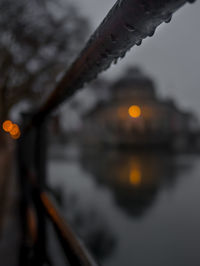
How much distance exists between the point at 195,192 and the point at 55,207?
6045mm

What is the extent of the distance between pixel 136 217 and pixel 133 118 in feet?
A: 96.3

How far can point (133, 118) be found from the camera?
34.3 m

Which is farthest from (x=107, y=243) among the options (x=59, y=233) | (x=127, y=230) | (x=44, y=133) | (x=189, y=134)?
(x=189, y=134)

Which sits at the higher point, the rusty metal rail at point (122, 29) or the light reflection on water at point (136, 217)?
the rusty metal rail at point (122, 29)

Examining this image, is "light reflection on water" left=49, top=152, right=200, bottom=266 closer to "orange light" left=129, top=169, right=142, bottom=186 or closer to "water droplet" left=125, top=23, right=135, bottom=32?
"orange light" left=129, top=169, right=142, bottom=186

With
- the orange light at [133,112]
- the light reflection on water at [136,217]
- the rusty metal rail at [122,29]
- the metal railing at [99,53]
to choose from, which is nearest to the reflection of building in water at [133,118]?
the orange light at [133,112]

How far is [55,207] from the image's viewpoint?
212 centimetres

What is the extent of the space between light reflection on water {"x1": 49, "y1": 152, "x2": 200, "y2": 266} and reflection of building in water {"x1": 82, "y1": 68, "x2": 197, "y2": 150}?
944 inches

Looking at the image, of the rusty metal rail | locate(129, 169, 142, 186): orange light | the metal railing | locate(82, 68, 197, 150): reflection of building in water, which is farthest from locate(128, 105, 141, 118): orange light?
locate(82, 68, 197, 150): reflection of building in water

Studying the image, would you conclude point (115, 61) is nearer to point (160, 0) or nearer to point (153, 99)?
point (160, 0)

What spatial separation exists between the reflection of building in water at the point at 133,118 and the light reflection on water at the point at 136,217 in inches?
944

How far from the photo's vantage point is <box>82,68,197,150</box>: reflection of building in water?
33.4 m

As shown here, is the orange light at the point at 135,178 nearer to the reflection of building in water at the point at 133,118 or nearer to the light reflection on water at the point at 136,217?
the light reflection on water at the point at 136,217

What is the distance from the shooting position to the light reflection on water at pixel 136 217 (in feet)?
11.8
